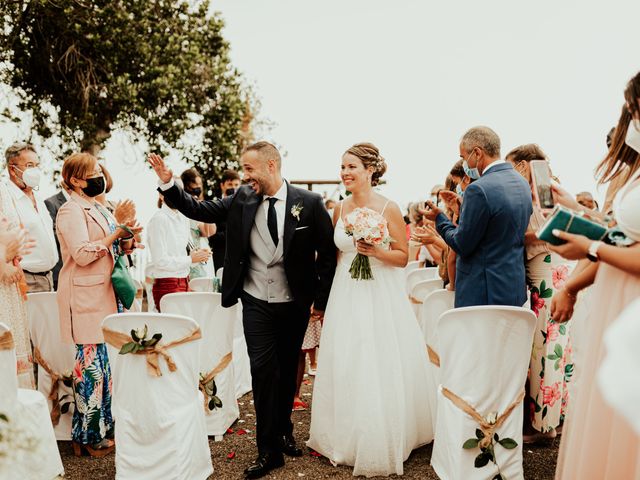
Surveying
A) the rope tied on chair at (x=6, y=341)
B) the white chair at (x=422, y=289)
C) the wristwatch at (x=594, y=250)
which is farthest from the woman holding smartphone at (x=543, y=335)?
the rope tied on chair at (x=6, y=341)

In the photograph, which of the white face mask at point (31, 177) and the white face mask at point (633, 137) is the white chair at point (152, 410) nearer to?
the white face mask at point (31, 177)

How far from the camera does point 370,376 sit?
4.02 metres

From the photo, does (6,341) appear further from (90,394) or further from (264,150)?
(264,150)

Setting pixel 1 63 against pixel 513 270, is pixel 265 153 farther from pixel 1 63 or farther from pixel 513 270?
pixel 1 63

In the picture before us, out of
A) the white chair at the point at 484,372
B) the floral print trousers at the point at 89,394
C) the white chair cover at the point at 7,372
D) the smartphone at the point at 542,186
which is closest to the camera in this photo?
the smartphone at the point at 542,186

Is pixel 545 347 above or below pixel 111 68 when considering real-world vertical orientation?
below

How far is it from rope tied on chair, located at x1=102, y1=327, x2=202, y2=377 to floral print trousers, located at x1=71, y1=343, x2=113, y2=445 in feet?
2.22

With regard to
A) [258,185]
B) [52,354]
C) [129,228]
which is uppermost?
[258,185]

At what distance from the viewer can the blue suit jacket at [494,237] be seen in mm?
3766

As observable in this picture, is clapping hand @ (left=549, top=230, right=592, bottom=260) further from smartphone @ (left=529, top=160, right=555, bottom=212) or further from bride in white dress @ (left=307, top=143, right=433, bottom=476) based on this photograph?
bride in white dress @ (left=307, top=143, right=433, bottom=476)

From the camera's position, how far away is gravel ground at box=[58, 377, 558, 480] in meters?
3.91

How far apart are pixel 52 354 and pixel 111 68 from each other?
11045 millimetres

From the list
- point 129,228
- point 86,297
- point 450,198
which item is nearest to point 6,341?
point 86,297

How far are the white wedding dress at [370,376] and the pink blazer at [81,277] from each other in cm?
172
